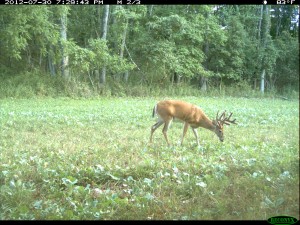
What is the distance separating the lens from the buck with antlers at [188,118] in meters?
5.43

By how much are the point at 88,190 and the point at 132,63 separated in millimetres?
1184

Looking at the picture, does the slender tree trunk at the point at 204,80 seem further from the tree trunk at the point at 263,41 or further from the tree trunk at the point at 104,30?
the tree trunk at the point at 104,30

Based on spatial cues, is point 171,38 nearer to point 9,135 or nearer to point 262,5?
point 262,5

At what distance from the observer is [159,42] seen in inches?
130

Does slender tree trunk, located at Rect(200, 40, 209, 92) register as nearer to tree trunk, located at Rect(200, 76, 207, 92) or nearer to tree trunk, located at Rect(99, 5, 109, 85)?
tree trunk, located at Rect(200, 76, 207, 92)

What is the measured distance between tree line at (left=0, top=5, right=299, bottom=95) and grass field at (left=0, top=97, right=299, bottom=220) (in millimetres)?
343

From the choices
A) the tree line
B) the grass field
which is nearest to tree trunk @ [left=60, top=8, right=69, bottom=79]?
→ the tree line

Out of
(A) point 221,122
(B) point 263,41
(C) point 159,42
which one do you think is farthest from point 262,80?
(A) point 221,122

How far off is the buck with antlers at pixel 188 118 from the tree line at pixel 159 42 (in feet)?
5.78

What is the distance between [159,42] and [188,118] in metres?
3.04

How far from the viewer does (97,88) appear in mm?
3979

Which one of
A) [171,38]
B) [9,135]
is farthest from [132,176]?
[9,135]

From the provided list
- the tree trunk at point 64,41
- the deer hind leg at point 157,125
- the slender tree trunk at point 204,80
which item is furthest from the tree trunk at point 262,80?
the deer hind leg at point 157,125

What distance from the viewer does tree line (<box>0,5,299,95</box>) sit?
298 cm
